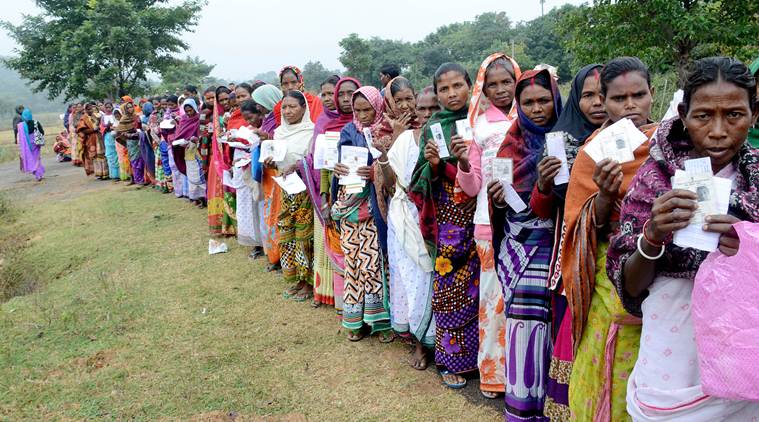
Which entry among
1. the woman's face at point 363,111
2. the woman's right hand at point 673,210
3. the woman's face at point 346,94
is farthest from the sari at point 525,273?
the woman's face at point 346,94

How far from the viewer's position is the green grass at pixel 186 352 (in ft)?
11.4

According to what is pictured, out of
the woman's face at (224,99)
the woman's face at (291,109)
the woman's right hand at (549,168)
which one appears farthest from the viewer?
the woman's face at (224,99)

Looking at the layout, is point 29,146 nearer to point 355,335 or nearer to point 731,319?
point 355,335

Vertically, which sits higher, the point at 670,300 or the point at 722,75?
the point at 722,75

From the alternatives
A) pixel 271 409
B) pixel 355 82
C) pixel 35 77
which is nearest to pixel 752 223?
pixel 271 409

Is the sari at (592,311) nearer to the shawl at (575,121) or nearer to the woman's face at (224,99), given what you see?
the shawl at (575,121)

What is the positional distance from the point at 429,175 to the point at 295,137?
210 centimetres

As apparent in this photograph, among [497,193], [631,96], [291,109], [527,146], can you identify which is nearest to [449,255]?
[497,193]

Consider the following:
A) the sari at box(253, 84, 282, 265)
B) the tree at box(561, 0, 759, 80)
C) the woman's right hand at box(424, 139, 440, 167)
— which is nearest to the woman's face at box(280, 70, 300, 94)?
the sari at box(253, 84, 282, 265)

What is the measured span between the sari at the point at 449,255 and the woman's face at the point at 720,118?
176cm

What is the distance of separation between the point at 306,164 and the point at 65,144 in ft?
59.4

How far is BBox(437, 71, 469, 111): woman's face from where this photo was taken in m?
3.21

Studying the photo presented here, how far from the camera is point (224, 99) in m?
7.18

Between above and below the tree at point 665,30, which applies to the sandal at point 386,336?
below
